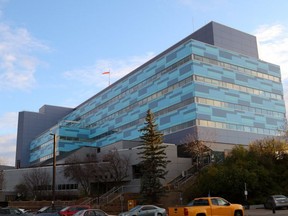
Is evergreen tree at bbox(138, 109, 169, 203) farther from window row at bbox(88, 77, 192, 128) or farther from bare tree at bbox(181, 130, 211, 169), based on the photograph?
window row at bbox(88, 77, 192, 128)

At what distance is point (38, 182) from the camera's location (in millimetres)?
74000

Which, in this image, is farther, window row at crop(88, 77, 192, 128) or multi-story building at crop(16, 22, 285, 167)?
window row at crop(88, 77, 192, 128)

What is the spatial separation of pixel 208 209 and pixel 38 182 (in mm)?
57384

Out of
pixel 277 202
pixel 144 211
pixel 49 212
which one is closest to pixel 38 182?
pixel 49 212

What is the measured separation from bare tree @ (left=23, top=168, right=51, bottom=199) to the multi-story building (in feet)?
66.0

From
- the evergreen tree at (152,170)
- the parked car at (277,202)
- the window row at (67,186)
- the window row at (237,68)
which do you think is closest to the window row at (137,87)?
the window row at (237,68)

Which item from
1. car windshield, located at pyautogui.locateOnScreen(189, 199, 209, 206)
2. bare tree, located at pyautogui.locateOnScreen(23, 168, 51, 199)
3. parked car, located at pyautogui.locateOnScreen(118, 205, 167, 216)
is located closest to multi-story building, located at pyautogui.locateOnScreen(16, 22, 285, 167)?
bare tree, located at pyautogui.locateOnScreen(23, 168, 51, 199)

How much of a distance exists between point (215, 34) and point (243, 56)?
26.6 feet

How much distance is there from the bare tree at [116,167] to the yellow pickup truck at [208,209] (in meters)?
37.4

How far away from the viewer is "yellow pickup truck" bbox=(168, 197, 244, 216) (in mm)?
22292

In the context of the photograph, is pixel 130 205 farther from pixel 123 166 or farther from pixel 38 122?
pixel 38 122

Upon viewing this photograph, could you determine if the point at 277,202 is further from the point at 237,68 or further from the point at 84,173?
the point at 237,68

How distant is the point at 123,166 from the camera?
61562 millimetres

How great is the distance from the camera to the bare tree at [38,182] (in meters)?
72.2
